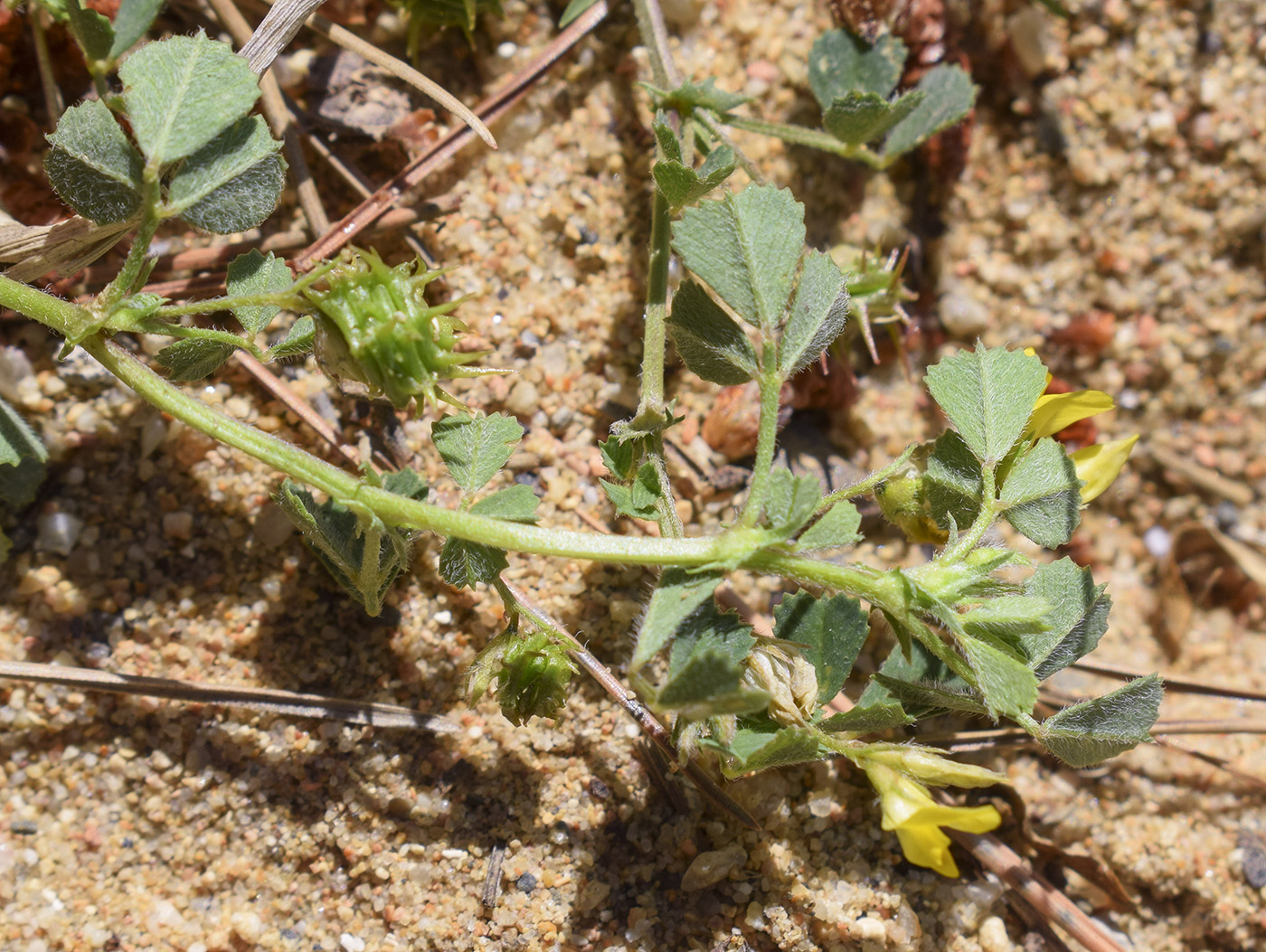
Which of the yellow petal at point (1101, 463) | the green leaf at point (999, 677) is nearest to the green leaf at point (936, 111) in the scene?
the yellow petal at point (1101, 463)

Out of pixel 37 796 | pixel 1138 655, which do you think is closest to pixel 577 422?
pixel 37 796

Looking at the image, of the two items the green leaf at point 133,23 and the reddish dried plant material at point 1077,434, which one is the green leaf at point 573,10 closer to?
the green leaf at point 133,23

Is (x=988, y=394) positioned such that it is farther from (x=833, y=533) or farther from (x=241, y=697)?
(x=241, y=697)

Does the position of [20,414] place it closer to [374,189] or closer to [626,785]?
[374,189]

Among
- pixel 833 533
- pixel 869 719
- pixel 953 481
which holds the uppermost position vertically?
pixel 833 533

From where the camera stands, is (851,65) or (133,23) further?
(851,65)

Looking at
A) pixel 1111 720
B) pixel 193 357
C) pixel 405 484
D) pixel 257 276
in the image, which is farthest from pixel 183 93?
pixel 1111 720

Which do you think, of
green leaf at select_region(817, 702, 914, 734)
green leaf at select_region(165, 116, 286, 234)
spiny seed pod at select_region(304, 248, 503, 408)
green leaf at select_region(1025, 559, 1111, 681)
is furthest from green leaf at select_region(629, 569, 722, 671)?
green leaf at select_region(165, 116, 286, 234)
